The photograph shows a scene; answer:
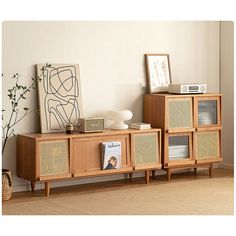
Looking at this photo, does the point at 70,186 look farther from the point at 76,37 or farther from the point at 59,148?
the point at 76,37

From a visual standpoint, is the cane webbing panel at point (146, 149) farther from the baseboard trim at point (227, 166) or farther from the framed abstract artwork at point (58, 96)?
the baseboard trim at point (227, 166)

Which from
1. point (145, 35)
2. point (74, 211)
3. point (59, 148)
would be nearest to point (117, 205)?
point (74, 211)

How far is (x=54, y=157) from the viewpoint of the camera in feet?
Answer: 19.6

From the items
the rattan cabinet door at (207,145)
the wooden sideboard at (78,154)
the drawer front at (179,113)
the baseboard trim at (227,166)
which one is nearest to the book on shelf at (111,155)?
the wooden sideboard at (78,154)

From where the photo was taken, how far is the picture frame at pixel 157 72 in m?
7.03

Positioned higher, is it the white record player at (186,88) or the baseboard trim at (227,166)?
the white record player at (186,88)

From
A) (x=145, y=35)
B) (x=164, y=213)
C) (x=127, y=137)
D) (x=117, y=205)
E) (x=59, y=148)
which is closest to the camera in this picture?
(x=164, y=213)

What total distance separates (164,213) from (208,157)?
2082 mm

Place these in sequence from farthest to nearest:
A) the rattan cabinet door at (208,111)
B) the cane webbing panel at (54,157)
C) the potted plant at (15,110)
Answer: the rattan cabinet door at (208,111)
the potted plant at (15,110)
the cane webbing panel at (54,157)

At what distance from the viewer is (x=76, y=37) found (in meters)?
6.53

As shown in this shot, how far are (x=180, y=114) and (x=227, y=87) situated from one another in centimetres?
111

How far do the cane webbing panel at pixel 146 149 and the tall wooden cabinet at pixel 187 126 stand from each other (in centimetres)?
14

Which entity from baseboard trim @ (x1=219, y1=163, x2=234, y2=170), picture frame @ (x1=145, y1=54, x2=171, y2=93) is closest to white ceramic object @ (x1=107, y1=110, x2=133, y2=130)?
picture frame @ (x1=145, y1=54, x2=171, y2=93)

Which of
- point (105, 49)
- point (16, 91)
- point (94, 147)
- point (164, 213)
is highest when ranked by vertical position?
point (105, 49)
